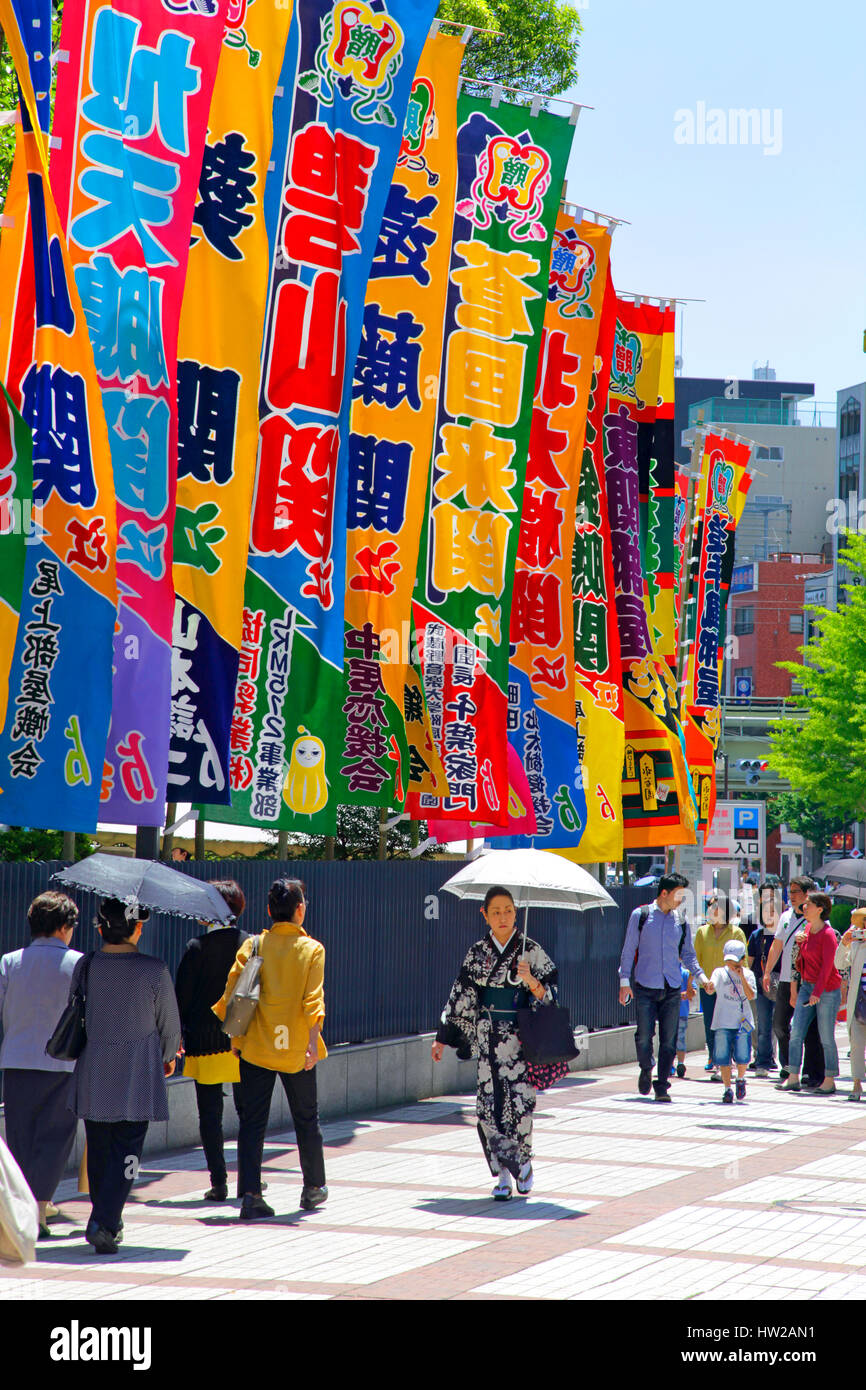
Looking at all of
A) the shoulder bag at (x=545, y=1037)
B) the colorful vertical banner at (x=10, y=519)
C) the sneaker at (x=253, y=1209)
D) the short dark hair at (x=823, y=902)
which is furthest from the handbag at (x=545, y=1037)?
the short dark hair at (x=823, y=902)

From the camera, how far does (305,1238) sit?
8695 mm

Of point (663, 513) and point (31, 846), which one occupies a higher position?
point (663, 513)

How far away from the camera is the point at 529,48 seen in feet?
71.7

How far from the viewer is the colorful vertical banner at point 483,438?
14.2 metres

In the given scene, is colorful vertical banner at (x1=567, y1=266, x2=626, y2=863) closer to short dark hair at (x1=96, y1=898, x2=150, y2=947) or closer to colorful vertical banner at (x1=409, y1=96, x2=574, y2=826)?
colorful vertical banner at (x1=409, y1=96, x2=574, y2=826)

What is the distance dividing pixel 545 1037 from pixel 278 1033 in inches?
67.9

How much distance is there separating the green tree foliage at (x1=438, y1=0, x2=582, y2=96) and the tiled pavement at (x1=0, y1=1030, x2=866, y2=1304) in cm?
1379

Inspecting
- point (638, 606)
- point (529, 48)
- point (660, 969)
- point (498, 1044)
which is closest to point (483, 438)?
point (638, 606)

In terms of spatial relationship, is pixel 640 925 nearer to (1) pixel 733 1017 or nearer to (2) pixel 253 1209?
Result: (1) pixel 733 1017

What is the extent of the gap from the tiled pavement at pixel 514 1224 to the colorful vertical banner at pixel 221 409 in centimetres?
271

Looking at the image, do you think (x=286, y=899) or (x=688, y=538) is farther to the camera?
(x=688, y=538)

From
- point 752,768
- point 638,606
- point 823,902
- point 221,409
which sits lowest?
point 823,902

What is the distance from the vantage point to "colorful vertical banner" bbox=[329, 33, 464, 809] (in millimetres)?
Result: 13125

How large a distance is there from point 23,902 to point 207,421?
3396 mm
